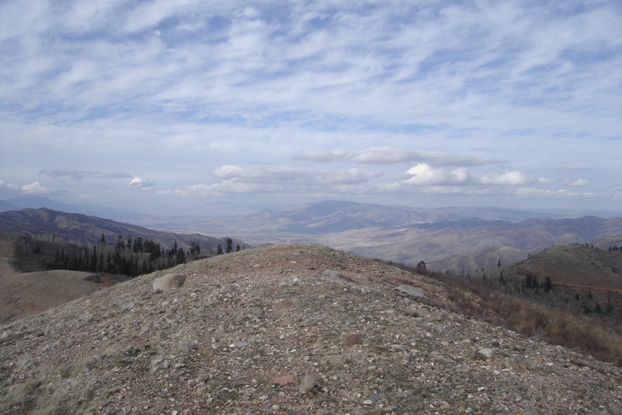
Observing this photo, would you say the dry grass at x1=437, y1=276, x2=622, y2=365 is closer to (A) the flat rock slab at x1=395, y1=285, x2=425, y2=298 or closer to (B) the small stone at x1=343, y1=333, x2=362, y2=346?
(A) the flat rock slab at x1=395, y1=285, x2=425, y2=298

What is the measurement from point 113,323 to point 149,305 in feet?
4.82

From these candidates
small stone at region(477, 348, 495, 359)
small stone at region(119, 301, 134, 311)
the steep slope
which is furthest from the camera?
the steep slope

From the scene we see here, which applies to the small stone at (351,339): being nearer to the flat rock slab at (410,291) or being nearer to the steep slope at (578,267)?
the flat rock slab at (410,291)

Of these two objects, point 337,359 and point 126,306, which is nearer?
point 337,359

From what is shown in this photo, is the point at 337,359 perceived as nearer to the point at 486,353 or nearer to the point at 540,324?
the point at 486,353

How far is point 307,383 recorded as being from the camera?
851cm

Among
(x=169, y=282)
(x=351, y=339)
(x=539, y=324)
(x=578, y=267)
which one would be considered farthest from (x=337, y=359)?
(x=578, y=267)

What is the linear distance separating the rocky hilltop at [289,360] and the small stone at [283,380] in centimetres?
3

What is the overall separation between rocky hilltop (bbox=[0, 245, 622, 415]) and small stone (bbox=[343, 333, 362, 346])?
0.04m

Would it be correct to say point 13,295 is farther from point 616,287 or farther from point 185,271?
point 616,287

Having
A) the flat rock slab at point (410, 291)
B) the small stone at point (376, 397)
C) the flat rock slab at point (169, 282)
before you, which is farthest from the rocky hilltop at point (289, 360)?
the flat rock slab at point (169, 282)

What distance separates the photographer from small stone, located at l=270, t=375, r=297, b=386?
28.7 feet

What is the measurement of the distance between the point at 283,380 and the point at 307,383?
2.04 ft

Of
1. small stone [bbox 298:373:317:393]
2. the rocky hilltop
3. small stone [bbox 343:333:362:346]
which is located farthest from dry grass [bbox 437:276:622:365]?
small stone [bbox 298:373:317:393]
